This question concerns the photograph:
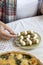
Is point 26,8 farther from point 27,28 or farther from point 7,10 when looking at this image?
point 27,28

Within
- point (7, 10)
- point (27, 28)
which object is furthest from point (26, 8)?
point (27, 28)

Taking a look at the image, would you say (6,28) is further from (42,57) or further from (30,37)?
(42,57)

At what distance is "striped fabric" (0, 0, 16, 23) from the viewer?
1200 millimetres

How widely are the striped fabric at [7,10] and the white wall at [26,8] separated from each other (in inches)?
1.9

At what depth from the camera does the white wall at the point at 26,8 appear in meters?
1.25

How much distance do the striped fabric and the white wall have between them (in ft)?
0.15

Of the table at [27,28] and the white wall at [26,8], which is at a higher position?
the white wall at [26,8]

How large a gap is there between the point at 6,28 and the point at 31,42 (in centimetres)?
21

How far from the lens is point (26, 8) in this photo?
1279 millimetres

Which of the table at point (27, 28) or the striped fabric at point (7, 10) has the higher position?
the striped fabric at point (7, 10)

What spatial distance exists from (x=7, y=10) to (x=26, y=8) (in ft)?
0.52

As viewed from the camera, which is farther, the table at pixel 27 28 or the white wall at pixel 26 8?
the white wall at pixel 26 8

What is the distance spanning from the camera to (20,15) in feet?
4.22

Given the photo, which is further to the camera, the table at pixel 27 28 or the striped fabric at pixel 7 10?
the striped fabric at pixel 7 10
